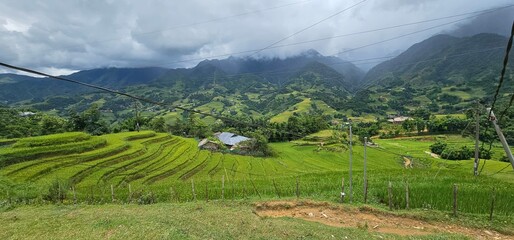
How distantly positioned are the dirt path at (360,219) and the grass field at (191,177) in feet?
6.92

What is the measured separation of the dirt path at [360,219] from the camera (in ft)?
40.3

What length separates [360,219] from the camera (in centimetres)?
1404

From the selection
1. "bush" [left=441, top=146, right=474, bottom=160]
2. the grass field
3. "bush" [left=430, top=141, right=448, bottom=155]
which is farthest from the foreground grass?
"bush" [left=430, top=141, right=448, bottom=155]

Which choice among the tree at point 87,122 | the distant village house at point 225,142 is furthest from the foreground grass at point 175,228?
the tree at point 87,122

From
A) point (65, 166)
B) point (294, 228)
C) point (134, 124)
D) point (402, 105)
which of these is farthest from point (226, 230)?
point (402, 105)

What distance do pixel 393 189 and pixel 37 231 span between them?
62.4ft

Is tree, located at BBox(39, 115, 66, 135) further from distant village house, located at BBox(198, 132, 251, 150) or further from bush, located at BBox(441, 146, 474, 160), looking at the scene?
bush, located at BBox(441, 146, 474, 160)

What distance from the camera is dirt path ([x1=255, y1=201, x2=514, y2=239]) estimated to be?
12289 mm

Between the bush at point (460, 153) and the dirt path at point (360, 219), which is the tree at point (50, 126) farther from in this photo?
the bush at point (460, 153)

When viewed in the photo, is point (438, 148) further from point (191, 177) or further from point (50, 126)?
point (50, 126)

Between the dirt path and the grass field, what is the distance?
2109 millimetres

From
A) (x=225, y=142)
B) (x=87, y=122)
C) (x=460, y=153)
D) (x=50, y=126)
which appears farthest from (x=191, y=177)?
(x=87, y=122)

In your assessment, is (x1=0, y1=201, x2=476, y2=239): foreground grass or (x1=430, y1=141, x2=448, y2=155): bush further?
(x1=430, y1=141, x2=448, y2=155): bush

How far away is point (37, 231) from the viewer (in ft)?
36.0
